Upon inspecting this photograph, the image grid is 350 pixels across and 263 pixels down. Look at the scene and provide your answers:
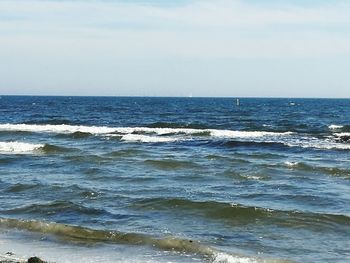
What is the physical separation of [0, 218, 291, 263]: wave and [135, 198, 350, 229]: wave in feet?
7.35

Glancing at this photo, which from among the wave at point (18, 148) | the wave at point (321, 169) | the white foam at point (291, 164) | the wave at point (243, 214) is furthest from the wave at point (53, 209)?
the wave at point (18, 148)

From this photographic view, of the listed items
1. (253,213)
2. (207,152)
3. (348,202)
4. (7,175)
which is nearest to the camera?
(253,213)

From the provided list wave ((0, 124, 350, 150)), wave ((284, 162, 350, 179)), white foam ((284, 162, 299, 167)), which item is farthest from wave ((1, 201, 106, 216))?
wave ((0, 124, 350, 150))

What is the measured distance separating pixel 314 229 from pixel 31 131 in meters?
32.1

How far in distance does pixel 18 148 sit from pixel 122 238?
19502mm

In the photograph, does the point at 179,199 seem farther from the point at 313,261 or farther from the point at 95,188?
the point at 313,261

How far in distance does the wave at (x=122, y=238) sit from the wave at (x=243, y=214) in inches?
88.2

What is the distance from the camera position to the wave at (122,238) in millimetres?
9648

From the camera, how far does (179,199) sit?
14430 millimetres

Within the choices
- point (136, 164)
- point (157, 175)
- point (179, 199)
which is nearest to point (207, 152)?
point (136, 164)

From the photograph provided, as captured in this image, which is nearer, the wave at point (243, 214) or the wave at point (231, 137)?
the wave at point (243, 214)

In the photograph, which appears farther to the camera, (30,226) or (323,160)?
(323,160)

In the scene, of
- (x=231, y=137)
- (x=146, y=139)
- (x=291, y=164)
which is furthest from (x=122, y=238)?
(x=231, y=137)

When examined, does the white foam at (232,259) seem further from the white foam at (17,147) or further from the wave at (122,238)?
the white foam at (17,147)
